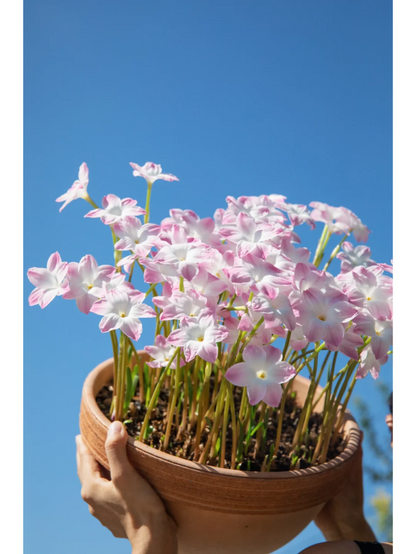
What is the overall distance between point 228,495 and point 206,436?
0.12 meters

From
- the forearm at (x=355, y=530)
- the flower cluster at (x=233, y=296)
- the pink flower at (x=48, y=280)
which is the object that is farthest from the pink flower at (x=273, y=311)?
the forearm at (x=355, y=530)

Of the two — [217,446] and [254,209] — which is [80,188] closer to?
[254,209]

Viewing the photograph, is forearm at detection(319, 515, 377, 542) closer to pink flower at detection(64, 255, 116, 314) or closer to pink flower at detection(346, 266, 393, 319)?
pink flower at detection(346, 266, 393, 319)

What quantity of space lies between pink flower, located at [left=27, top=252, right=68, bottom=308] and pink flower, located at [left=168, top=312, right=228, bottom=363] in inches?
5.6

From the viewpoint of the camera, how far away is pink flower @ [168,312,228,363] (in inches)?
19.7

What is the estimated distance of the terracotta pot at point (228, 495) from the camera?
22.8 inches

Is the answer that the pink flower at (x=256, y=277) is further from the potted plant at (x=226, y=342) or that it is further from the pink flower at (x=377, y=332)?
the pink flower at (x=377, y=332)

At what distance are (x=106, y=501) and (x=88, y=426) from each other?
0.32 feet

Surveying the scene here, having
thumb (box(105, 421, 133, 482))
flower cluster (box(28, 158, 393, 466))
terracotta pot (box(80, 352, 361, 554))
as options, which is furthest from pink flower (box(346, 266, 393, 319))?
thumb (box(105, 421, 133, 482))

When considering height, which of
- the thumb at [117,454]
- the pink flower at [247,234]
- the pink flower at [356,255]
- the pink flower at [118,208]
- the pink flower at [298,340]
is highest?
the pink flower at [356,255]

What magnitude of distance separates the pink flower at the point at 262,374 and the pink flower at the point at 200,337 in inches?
1.4

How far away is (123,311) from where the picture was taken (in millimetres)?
555
